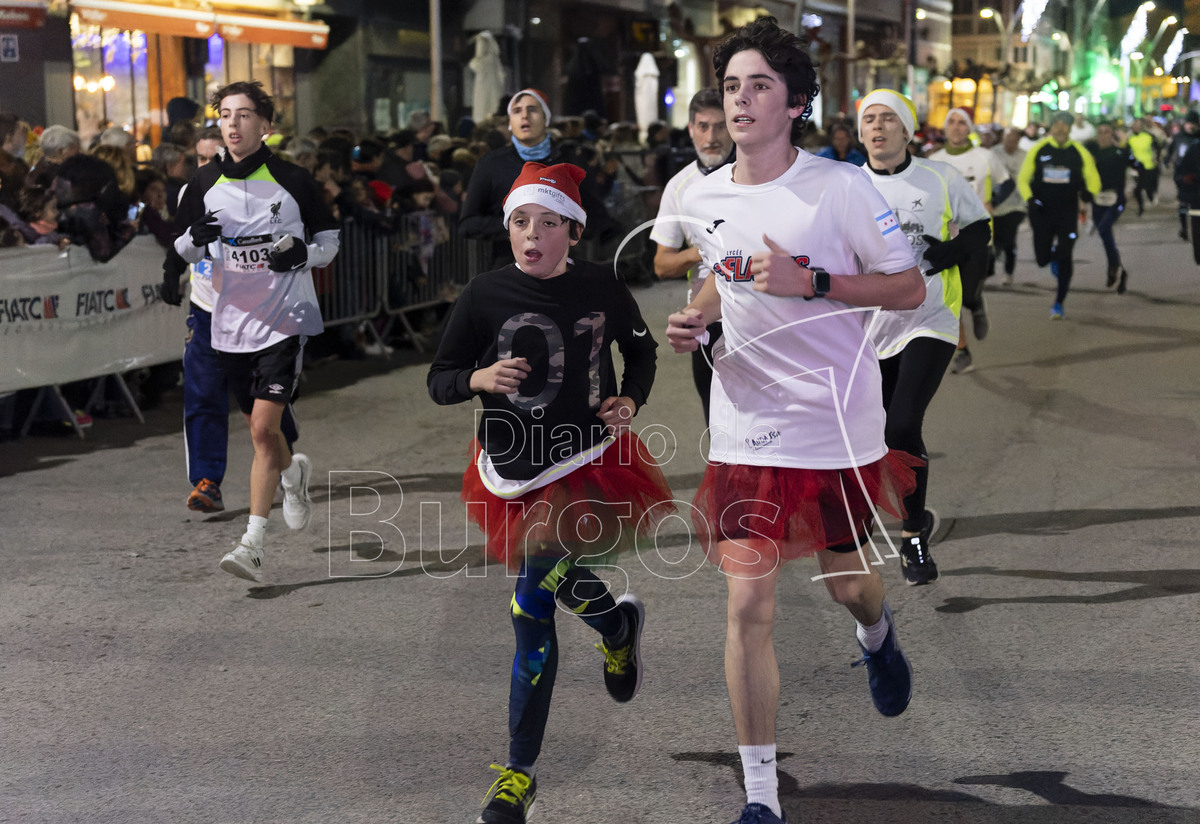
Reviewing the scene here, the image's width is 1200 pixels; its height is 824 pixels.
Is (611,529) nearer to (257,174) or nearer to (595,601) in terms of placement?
(595,601)

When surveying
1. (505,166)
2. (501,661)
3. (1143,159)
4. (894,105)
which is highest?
(1143,159)

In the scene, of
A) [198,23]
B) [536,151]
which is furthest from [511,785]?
[198,23]

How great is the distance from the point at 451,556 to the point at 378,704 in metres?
2.03

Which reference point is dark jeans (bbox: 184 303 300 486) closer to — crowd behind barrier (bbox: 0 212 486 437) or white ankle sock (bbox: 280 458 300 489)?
white ankle sock (bbox: 280 458 300 489)

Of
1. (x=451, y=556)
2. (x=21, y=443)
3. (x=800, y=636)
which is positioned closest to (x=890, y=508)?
(x=800, y=636)

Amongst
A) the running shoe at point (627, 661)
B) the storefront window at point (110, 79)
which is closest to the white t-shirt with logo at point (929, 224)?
the running shoe at point (627, 661)

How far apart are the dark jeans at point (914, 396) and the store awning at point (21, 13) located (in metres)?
14.6

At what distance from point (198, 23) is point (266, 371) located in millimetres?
16172

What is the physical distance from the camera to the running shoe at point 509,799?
3.80 m

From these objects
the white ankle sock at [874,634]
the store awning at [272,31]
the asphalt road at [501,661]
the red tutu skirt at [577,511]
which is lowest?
the asphalt road at [501,661]

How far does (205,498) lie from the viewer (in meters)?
7.66

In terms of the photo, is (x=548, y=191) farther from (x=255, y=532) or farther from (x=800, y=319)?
(x=255, y=532)

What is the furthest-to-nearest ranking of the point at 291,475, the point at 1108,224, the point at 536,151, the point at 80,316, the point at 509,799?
the point at 1108,224
the point at 80,316
the point at 536,151
the point at 291,475
the point at 509,799

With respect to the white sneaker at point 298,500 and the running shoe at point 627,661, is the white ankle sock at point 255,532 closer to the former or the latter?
the white sneaker at point 298,500
